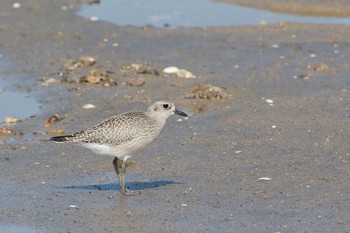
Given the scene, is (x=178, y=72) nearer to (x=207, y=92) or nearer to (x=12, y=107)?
(x=207, y=92)

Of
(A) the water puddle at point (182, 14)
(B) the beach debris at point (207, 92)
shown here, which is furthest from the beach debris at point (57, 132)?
(A) the water puddle at point (182, 14)

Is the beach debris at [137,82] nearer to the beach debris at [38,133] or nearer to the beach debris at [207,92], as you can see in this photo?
the beach debris at [207,92]

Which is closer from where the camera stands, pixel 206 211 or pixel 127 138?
pixel 206 211

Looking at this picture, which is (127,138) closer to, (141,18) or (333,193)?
(333,193)

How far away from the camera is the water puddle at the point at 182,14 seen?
847 inches

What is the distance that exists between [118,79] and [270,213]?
6.97 metres

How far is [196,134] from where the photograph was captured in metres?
13.4

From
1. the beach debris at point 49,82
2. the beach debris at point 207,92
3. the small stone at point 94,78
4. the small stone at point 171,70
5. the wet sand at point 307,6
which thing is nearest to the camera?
the beach debris at point 207,92

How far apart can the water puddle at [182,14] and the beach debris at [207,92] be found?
619 cm

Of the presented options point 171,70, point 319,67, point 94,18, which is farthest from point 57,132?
point 94,18

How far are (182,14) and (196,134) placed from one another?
9481 millimetres

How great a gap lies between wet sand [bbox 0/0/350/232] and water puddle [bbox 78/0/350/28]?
92 cm

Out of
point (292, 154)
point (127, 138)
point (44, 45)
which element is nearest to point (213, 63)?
point (44, 45)

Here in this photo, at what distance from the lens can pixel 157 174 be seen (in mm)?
11680
